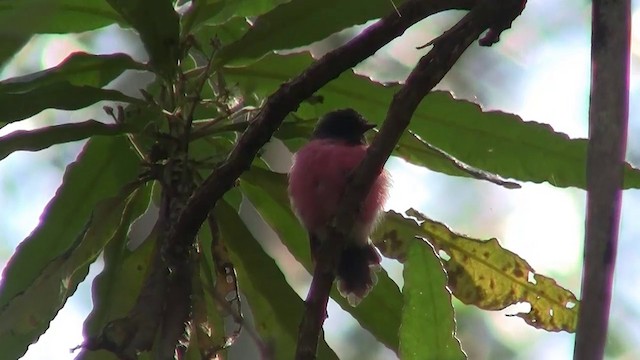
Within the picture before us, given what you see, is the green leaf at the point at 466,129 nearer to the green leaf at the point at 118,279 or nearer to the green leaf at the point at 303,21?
the green leaf at the point at 303,21

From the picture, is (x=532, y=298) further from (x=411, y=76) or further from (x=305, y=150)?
(x=411, y=76)

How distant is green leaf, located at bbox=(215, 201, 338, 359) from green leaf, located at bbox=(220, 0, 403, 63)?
341 millimetres

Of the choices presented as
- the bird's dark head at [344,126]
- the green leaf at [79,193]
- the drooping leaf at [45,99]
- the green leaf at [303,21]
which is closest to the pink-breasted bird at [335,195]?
the bird's dark head at [344,126]

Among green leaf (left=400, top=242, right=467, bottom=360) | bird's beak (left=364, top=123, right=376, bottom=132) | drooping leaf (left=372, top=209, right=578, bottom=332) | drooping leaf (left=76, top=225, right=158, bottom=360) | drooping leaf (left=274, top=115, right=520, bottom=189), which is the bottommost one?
green leaf (left=400, top=242, right=467, bottom=360)

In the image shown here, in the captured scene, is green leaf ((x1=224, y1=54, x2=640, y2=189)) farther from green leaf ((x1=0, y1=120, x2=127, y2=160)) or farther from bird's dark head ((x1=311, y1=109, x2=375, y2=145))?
green leaf ((x1=0, y1=120, x2=127, y2=160))

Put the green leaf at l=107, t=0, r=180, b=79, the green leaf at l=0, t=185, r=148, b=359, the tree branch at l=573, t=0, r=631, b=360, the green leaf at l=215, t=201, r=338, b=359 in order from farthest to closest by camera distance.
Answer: the green leaf at l=215, t=201, r=338, b=359
the green leaf at l=107, t=0, r=180, b=79
the green leaf at l=0, t=185, r=148, b=359
the tree branch at l=573, t=0, r=631, b=360

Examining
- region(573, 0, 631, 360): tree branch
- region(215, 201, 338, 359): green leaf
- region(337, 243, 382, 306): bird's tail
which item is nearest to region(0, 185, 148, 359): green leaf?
region(215, 201, 338, 359): green leaf

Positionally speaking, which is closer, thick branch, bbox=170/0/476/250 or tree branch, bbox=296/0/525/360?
tree branch, bbox=296/0/525/360

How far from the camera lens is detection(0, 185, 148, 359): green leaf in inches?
65.1

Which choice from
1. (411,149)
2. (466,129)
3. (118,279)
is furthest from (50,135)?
(466,129)

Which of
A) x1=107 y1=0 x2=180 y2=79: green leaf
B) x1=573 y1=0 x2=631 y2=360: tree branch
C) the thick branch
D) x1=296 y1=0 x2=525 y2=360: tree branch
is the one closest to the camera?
x1=573 y1=0 x2=631 y2=360: tree branch

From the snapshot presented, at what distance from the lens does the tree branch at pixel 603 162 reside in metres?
0.65

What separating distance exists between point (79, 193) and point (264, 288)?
1.52 ft

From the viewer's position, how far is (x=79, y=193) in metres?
2.04
